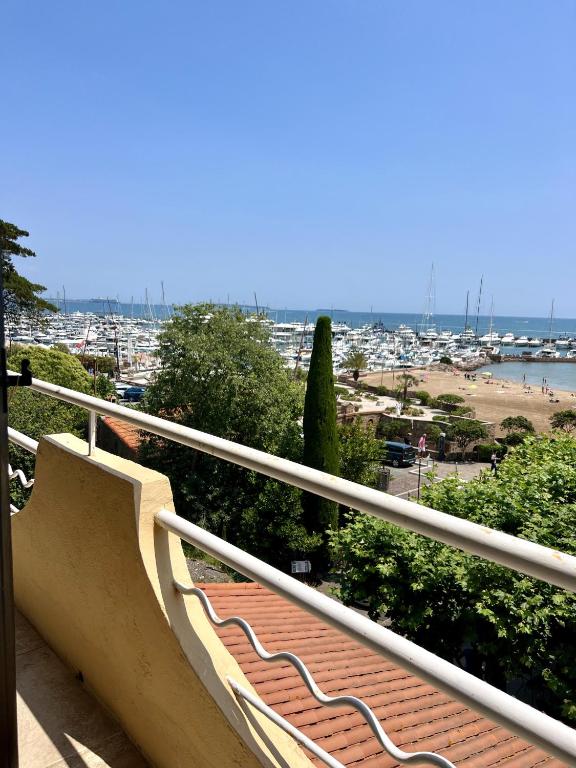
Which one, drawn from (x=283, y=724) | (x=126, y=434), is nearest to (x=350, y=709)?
(x=283, y=724)

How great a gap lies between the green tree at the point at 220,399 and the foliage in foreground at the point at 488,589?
6.70 metres

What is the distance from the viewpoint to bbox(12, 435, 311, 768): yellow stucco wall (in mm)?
1314

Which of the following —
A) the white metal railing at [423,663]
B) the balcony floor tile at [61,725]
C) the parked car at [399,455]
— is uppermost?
the white metal railing at [423,663]

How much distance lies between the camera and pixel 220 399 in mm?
18719

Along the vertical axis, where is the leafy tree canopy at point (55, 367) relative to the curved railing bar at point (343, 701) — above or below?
below

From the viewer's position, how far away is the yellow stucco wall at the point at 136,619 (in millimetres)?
1314

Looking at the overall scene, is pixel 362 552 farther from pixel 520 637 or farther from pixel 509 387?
pixel 509 387

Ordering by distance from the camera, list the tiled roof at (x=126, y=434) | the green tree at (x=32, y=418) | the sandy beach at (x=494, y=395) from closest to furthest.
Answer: the green tree at (x=32, y=418) < the tiled roof at (x=126, y=434) < the sandy beach at (x=494, y=395)

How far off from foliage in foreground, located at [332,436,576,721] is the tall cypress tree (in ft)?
16.6

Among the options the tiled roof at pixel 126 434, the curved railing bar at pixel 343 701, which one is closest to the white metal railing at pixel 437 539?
the curved railing bar at pixel 343 701

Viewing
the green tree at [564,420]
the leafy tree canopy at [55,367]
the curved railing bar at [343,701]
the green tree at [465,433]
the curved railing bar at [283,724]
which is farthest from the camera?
the green tree at [564,420]

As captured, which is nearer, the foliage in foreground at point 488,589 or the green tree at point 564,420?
the foliage in foreground at point 488,589

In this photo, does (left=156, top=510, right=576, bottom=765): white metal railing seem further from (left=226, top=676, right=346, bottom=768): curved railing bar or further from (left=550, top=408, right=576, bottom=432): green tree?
(left=550, top=408, right=576, bottom=432): green tree

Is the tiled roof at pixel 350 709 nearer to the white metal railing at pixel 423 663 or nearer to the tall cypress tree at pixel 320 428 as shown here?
the white metal railing at pixel 423 663
